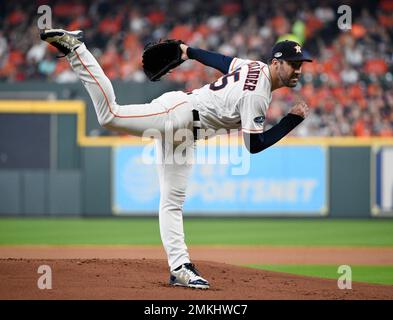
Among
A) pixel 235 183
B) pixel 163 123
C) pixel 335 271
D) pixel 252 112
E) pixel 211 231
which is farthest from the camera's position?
pixel 235 183

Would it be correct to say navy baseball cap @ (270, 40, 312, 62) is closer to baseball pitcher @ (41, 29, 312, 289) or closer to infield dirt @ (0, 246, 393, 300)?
baseball pitcher @ (41, 29, 312, 289)

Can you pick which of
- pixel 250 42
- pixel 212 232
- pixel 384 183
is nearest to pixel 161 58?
pixel 212 232

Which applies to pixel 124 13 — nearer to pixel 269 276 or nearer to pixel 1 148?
pixel 1 148

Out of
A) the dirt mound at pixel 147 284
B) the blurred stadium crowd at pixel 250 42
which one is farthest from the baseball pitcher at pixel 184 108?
the blurred stadium crowd at pixel 250 42

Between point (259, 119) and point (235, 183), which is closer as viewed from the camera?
point (259, 119)

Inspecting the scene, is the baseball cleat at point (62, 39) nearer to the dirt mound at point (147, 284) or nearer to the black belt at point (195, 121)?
the black belt at point (195, 121)

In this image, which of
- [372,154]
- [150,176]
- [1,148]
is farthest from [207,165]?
[1,148]

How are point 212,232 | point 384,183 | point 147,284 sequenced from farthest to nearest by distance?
point 384,183 → point 212,232 → point 147,284

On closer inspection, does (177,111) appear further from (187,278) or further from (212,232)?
(212,232)

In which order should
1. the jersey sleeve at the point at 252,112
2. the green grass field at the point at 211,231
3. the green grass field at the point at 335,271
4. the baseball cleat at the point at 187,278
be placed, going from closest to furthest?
1. the jersey sleeve at the point at 252,112
2. the baseball cleat at the point at 187,278
3. the green grass field at the point at 335,271
4. the green grass field at the point at 211,231
